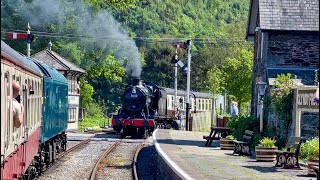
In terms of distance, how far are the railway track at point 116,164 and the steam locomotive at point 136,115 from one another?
6855 millimetres

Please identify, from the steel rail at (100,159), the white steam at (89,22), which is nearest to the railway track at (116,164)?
the steel rail at (100,159)

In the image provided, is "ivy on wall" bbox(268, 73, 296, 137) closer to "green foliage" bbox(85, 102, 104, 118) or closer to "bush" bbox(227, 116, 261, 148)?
"bush" bbox(227, 116, 261, 148)

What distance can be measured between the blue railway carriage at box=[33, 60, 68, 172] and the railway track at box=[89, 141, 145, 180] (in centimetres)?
140

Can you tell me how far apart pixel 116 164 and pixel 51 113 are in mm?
3903

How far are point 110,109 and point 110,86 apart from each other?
2.96 metres

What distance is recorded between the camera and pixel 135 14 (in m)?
119

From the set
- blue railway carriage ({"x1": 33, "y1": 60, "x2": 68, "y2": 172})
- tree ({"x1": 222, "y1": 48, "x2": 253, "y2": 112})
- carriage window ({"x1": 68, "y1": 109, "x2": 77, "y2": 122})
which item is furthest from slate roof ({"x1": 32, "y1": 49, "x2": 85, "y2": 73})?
blue railway carriage ({"x1": 33, "y1": 60, "x2": 68, "y2": 172})

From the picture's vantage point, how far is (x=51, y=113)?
22.0m

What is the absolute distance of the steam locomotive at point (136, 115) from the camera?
4034 centimetres

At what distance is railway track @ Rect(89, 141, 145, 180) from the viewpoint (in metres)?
21.7

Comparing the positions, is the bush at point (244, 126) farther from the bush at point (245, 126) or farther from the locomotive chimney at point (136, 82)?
the locomotive chimney at point (136, 82)

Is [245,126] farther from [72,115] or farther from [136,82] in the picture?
[72,115]

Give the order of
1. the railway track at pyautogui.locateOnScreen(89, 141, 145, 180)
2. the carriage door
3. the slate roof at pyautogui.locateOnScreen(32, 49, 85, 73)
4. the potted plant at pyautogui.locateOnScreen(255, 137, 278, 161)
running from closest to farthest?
the carriage door < the railway track at pyautogui.locateOnScreen(89, 141, 145, 180) < the potted plant at pyautogui.locateOnScreen(255, 137, 278, 161) < the slate roof at pyautogui.locateOnScreen(32, 49, 85, 73)

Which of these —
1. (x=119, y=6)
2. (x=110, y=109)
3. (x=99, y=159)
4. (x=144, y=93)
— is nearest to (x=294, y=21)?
(x=99, y=159)
